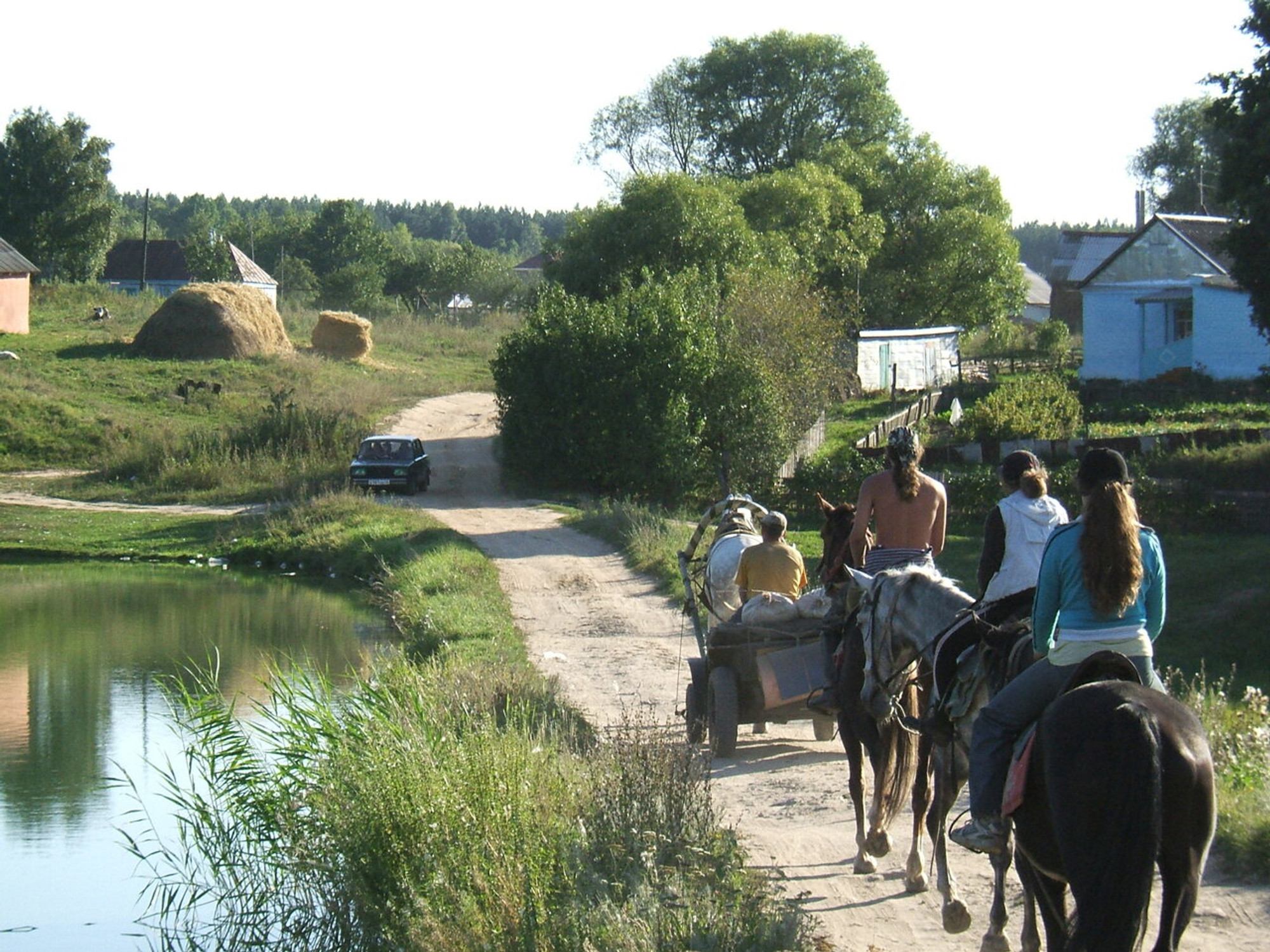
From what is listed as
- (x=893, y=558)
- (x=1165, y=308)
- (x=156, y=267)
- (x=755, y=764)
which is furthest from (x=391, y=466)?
(x=156, y=267)

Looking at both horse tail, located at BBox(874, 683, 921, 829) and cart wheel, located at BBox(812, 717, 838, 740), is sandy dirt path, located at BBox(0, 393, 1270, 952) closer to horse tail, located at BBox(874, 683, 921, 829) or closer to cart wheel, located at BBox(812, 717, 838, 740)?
cart wheel, located at BBox(812, 717, 838, 740)

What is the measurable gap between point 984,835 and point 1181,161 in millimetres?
81034

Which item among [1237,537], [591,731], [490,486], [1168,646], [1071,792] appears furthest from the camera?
[490,486]

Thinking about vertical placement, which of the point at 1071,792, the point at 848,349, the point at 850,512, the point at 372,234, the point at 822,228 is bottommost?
the point at 1071,792

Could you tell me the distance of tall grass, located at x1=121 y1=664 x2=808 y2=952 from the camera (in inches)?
244

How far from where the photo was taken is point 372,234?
328 feet

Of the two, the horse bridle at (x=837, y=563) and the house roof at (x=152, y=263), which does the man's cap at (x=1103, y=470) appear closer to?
the horse bridle at (x=837, y=563)

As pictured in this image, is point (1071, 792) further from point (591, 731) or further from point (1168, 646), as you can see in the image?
point (1168, 646)

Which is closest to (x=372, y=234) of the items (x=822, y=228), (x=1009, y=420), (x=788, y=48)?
(x=788, y=48)

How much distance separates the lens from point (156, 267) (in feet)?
287

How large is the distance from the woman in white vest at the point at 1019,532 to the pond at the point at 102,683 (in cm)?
631

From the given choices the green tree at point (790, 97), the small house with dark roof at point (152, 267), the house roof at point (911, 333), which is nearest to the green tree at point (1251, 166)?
the house roof at point (911, 333)

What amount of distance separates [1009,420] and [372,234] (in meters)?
75.6

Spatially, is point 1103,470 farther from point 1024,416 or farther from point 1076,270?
point 1076,270
